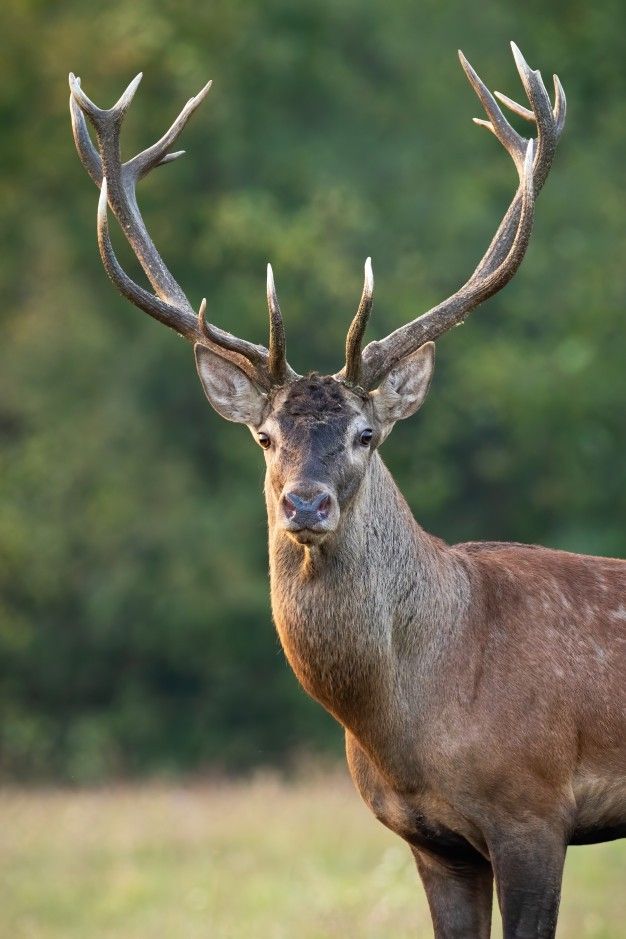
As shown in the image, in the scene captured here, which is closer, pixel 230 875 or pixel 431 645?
pixel 431 645

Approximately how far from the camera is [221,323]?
21.0 m

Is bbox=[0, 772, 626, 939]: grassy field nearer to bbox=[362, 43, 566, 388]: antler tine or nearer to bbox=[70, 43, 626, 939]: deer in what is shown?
bbox=[70, 43, 626, 939]: deer

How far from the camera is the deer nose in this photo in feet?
17.5

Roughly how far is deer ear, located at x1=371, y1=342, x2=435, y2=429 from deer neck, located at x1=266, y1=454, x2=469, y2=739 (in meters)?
0.28

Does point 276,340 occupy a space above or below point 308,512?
above

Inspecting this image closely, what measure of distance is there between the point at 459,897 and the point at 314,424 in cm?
178

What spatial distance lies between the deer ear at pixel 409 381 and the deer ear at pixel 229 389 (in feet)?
1.59

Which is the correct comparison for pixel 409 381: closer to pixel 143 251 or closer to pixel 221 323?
pixel 143 251

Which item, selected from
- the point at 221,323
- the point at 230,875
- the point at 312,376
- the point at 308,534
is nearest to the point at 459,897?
the point at 308,534

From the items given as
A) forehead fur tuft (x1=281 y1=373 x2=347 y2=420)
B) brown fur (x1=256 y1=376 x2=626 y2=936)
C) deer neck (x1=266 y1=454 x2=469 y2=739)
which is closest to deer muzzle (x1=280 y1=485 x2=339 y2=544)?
brown fur (x1=256 y1=376 x2=626 y2=936)

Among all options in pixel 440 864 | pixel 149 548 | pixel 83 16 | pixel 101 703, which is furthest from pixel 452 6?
pixel 440 864

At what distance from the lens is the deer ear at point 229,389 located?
20.1 ft

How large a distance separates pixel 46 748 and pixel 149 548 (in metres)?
2.92

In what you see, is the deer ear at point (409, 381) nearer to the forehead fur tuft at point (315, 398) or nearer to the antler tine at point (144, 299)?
the forehead fur tuft at point (315, 398)
